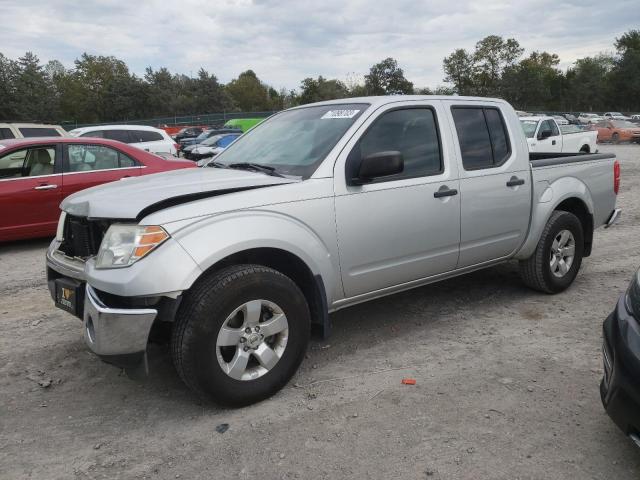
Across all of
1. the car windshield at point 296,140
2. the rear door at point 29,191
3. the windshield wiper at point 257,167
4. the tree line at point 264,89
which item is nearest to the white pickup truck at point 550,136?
the rear door at point 29,191

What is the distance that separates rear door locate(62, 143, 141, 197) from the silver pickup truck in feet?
13.2

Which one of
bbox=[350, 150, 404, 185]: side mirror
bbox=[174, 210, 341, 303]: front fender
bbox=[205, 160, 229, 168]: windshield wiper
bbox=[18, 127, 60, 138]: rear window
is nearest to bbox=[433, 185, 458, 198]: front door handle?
bbox=[350, 150, 404, 185]: side mirror

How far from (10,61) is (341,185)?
72.3 meters

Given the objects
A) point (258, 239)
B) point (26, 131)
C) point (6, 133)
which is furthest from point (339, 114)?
point (26, 131)

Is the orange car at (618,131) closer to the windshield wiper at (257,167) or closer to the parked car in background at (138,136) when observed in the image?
the parked car in background at (138,136)

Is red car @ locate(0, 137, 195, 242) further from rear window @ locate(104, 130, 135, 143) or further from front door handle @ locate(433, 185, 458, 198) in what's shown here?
rear window @ locate(104, 130, 135, 143)

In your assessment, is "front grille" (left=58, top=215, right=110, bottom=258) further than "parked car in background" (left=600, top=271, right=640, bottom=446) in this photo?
Yes

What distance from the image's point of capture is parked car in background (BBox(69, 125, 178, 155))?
1488cm

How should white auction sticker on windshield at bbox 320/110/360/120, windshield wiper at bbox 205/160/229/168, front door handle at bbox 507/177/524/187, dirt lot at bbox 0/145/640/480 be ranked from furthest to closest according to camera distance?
front door handle at bbox 507/177/524/187
windshield wiper at bbox 205/160/229/168
white auction sticker on windshield at bbox 320/110/360/120
dirt lot at bbox 0/145/640/480

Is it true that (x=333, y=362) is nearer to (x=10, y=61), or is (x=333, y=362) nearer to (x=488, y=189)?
(x=488, y=189)

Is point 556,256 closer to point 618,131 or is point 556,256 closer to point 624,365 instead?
point 624,365

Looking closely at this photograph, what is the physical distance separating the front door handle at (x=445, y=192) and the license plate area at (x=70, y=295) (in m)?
2.44

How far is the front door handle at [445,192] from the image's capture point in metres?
3.95

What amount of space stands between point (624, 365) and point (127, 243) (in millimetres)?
2449
